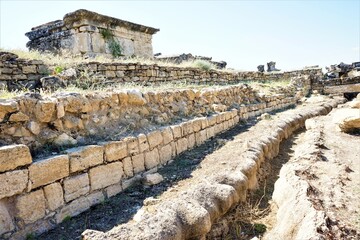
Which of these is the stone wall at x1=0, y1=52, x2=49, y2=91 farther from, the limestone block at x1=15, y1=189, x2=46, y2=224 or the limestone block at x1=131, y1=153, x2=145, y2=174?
the limestone block at x1=15, y1=189, x2=46, y2=224

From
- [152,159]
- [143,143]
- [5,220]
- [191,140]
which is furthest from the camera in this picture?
[191,140]

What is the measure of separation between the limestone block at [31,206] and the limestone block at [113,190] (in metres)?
0.95

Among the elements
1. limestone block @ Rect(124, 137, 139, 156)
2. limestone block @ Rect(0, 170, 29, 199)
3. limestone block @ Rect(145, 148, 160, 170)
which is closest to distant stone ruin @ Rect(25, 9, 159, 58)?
limestone block @ Rect(145, 148, 160, 170)

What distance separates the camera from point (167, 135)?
549cm

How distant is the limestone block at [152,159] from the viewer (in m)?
4.88

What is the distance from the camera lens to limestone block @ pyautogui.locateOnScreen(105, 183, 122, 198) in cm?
404

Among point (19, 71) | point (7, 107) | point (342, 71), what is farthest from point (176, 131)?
point (342, 71)

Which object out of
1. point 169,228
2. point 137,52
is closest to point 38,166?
point 169,228

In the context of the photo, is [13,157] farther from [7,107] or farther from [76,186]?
[76,186]

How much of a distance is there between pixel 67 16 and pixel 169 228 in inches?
381

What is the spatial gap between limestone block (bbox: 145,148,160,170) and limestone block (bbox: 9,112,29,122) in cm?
195

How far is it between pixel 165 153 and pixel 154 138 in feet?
1.53

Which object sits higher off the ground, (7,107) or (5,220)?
(7,107)

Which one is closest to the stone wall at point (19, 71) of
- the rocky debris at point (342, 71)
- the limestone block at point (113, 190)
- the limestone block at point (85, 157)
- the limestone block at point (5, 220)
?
the limestone block at point (85, 157)
